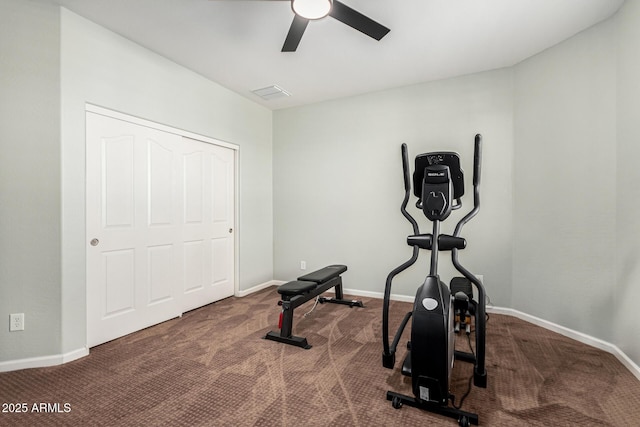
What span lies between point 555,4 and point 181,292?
13.9ft

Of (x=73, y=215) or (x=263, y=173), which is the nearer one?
(x=73, y=215)

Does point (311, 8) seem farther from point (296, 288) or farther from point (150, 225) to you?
point (150, 225)

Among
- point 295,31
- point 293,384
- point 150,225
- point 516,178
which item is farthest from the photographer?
point 516,178

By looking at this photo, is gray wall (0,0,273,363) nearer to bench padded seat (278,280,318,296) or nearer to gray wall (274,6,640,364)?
bench padded seat (278,280,318,296)

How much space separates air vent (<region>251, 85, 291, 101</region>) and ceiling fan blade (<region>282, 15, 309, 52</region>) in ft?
5.09

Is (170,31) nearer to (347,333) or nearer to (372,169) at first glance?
(372,169)

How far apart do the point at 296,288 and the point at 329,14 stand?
2.16 metres

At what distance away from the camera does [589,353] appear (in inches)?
96.2

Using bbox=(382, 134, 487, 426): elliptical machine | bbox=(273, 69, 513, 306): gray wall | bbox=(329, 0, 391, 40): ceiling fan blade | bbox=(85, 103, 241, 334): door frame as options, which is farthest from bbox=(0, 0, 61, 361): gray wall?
bbox=(273, 69, 513, 306): gray wall

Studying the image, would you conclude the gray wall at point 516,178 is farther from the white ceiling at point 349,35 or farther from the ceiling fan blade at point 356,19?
the ceiling fan blade at point 356,19

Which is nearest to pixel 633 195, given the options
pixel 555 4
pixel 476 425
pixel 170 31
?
pixel 555 4

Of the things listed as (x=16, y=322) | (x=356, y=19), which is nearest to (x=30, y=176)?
(x=16, y=322)

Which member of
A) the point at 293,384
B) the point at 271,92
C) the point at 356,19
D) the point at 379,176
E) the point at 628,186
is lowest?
the point at 293,384

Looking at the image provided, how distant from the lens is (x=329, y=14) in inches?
76.4
